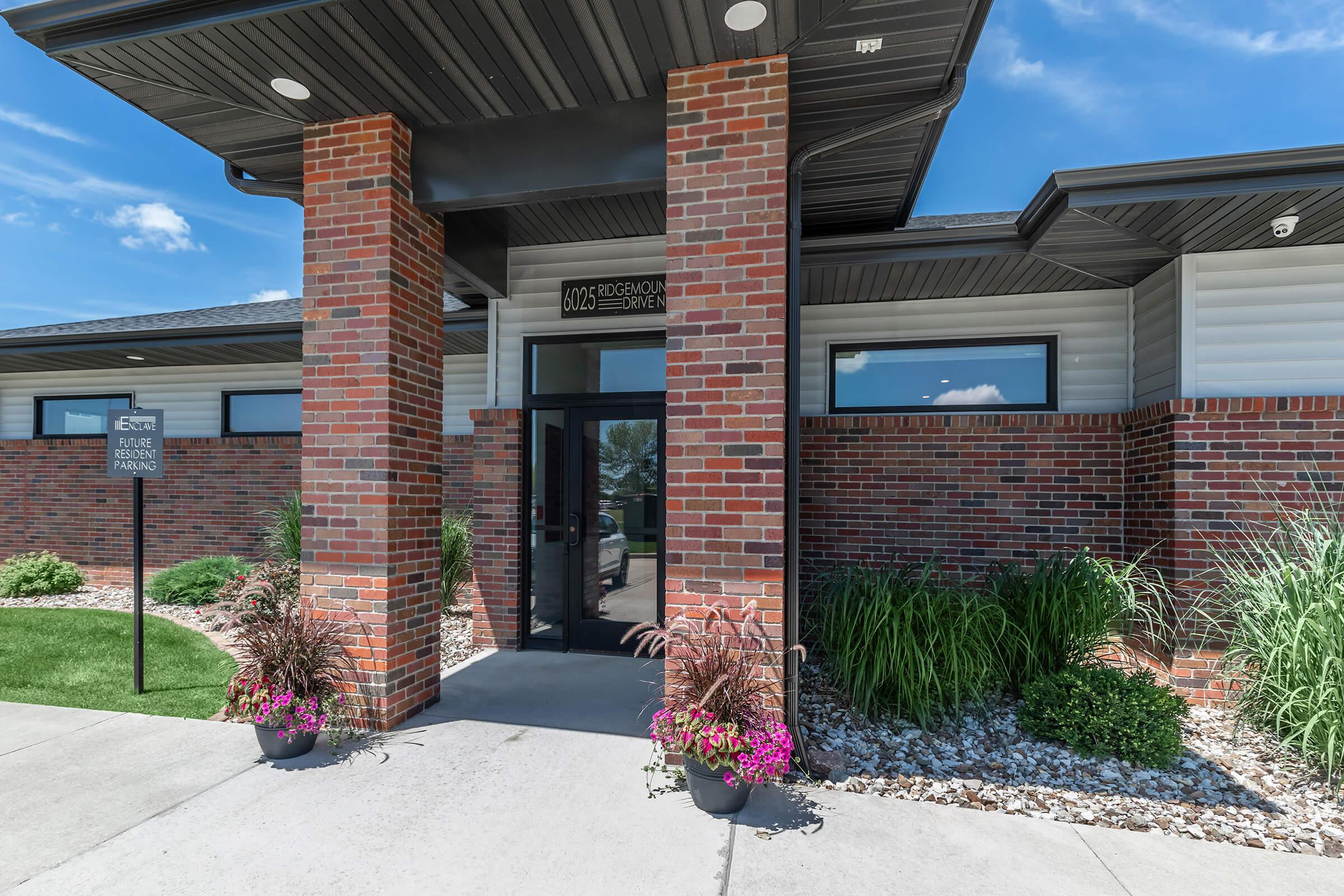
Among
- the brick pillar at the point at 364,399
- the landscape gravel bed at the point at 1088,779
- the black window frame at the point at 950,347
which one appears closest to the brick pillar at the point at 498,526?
A: the brick pillar at the point at 364,399

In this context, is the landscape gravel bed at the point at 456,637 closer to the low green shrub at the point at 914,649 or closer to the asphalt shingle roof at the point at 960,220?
the low green shrub at the point at 914,649

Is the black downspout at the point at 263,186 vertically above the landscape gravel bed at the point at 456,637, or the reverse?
the black downspout at the point at 263,186

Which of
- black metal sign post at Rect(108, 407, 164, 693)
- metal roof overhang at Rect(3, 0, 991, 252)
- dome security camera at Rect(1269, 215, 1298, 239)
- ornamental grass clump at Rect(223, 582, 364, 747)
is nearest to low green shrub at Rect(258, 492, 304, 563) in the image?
black metal sign post at Rect(108, 407, 164, 693)

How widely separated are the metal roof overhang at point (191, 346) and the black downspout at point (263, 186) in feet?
7.48

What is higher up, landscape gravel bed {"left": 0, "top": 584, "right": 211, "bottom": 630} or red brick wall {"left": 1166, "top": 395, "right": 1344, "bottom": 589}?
red brick wall {"left": 1166, "top": 395, "right": 1344, "bottom": 589}

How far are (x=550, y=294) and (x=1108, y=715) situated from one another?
5.34 m

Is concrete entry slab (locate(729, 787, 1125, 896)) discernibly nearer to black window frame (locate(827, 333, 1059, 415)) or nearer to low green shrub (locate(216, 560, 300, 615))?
low green shrub (locate(216, 560, 300, 615))

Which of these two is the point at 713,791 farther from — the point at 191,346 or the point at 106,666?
the point at 191,346

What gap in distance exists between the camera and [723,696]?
116 inches

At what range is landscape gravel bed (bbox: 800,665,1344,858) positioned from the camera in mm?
2988

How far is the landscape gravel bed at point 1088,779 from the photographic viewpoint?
2988 mm

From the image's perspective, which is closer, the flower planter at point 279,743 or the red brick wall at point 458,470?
the flower planter at point 279,743

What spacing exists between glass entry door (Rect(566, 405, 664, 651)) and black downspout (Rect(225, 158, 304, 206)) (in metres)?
2.74

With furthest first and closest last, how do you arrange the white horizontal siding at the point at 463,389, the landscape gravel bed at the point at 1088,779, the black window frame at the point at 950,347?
the white horizontal siding at the point at 463,389 → the black window frame at the point at 950,347 → the landscape gravel bed at the point at 1088,779
